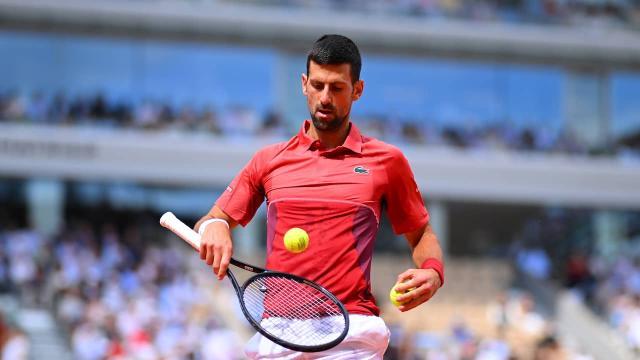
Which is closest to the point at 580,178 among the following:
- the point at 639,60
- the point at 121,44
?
the point at 639,60

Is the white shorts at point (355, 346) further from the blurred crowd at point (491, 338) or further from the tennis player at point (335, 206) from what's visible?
the blurred crowd at point (491, 338)

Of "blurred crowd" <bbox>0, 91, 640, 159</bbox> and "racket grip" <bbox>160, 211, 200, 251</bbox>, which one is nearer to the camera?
"racket grip" <bbox>160, 211, 200, 251</bbox>

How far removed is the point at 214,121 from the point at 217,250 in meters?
21.3

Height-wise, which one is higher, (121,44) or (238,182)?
(238,182)

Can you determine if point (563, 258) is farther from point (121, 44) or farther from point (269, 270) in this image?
point (269, 270)

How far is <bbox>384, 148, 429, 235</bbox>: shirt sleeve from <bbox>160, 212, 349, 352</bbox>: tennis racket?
515 mm

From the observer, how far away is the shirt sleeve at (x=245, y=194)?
4438mm

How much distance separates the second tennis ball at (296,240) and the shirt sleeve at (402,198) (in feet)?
1.25

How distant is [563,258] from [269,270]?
2059 centimetres

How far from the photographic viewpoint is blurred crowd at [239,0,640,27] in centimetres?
2759

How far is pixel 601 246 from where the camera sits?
26062 mm

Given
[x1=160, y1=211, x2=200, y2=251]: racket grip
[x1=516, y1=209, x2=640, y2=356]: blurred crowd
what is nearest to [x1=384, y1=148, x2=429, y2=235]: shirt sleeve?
[x1=160, y1=211, x2=200, y2=251]: racket grip

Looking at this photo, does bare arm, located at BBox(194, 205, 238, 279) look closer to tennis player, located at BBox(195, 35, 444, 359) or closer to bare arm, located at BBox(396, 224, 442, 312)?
tennis player, located at BBox(195, 35, 444, 359)

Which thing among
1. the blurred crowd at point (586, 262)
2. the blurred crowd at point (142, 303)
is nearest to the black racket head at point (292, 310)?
the blurred crowd at point (142, 303)
